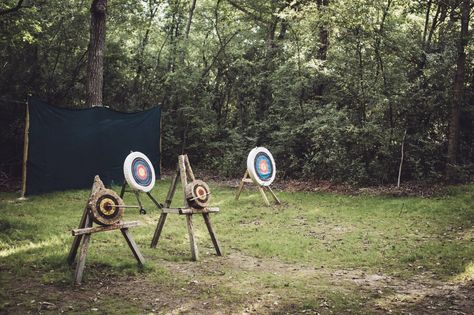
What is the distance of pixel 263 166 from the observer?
1040cm

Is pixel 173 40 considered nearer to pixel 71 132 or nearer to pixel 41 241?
pixel 71 132

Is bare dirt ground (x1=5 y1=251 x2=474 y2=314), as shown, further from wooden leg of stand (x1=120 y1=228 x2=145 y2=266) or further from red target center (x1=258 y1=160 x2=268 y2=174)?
red target center (x1=258 y1=160 x2=268 y2=174)

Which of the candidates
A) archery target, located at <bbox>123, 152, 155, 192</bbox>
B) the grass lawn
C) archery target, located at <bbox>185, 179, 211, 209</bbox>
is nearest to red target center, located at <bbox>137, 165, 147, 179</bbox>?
archery target, located at <bbox>123, 152, 155, 192</bbox>

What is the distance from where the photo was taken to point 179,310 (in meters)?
4.13

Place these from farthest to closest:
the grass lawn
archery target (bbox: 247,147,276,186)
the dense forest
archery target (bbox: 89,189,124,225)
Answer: the dense forest < archery target (bbox: 247,147,276,186) < archery target (bbox: 89,189,124,225) < the grass lawn

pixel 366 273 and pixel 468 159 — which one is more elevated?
pixel 468 159

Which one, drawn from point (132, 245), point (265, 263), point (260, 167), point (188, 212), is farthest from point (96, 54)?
point (265, 263)

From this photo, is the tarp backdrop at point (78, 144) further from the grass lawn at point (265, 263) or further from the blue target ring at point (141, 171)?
the blue target ring at point (141, 171)

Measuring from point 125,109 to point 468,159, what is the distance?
11355mm

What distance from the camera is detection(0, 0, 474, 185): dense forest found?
10.8 metres

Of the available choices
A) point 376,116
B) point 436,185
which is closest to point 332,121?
point 376,116

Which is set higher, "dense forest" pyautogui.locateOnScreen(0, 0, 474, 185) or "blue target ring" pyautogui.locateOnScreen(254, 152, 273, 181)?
"dense forest" pyautogui.locateOnScreen(0, 0, 474, 185)

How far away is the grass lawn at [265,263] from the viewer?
169 inches

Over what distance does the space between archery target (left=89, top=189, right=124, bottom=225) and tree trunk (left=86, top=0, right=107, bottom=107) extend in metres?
7.31
